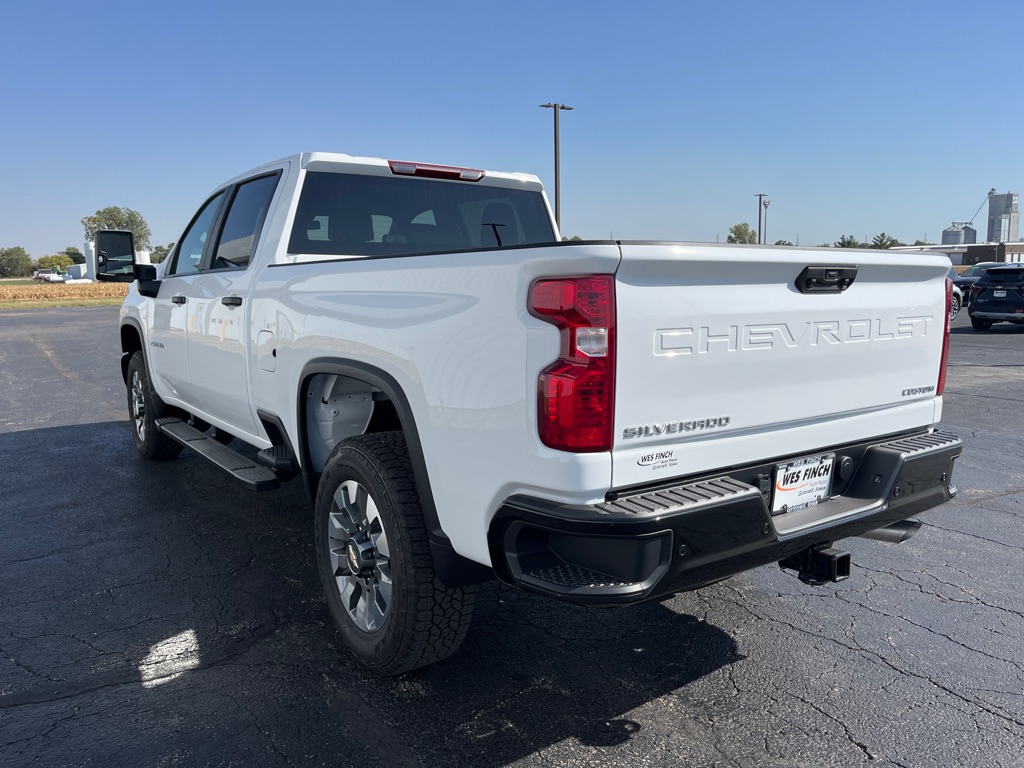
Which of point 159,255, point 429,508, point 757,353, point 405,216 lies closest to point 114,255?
point 405,216

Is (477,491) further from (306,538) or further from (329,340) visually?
(306,538)

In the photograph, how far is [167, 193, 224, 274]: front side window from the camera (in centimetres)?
516

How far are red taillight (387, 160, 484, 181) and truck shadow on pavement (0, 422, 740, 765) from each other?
2221mm

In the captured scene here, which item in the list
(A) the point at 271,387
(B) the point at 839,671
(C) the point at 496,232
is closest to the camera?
(B) the point at 839,671

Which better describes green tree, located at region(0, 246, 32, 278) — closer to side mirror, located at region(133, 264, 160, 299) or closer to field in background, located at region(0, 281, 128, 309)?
field in background, located at region(0, 281, 128, 309)

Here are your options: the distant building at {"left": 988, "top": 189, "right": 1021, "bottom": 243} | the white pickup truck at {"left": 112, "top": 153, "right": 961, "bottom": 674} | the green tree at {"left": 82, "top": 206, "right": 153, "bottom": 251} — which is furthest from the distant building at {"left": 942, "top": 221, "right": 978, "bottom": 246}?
the white pickup truck at {"left": 112, "top": 153, "right": 961, "bottom": 674}

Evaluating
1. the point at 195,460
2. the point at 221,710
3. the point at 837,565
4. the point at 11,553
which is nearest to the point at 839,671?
the point at 837,565

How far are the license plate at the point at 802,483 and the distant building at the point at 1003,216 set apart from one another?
177724 millimetres

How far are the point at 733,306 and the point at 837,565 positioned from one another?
111 cm

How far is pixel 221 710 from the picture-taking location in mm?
2771

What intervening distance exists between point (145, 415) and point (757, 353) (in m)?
5.34

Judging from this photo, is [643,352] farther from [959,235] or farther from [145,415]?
[959,235]

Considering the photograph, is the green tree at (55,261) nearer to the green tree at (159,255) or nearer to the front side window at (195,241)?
the green tree at (159,255)

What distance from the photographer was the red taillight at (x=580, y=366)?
2156 millimetres
